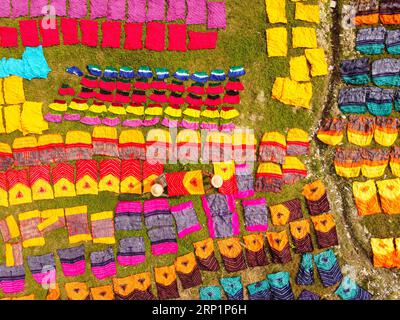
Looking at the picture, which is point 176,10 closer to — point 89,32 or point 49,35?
point 89,32

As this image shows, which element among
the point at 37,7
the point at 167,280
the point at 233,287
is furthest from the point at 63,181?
the point at 233,287

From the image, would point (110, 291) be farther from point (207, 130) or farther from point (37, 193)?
point (207, 130)

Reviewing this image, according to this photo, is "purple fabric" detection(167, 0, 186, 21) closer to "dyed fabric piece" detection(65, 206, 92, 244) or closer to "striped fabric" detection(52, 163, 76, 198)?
"striped fabric" detection(52, 163, 76, 198)

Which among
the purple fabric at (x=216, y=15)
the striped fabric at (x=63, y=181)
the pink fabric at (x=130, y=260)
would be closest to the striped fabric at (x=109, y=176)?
the striped fabric at (x=63, y=181)

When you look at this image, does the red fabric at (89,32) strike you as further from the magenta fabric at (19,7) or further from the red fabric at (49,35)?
the magenta fabric at (19,7)

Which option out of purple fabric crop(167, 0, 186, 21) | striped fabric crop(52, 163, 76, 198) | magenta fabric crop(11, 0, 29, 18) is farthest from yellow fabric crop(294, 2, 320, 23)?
striped fabric crop(52, 163, 76, 198)

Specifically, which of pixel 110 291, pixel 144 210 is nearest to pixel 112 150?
pixel 144 210

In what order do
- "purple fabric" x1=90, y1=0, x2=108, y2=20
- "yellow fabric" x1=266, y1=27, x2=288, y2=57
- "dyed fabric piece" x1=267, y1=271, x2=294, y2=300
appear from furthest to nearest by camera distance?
"purple fabric" x1=90, y1=0, x2=108, y2=20, "yellow fabric" x1=266, y1=27, x2=288, y2=57, "dyed fabric piece" x1=267, y1=271, x2=294, y2=300
